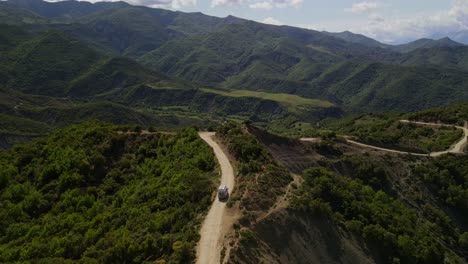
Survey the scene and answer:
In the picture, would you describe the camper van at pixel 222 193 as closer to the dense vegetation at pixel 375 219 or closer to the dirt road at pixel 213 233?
the dirt road at pixel 213 233

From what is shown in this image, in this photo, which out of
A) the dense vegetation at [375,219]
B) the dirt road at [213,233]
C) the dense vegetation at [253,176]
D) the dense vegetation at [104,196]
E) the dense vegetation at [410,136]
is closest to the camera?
the dirt road at [213,233]

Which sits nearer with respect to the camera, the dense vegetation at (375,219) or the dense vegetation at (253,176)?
the dense vegetation at (253,176)

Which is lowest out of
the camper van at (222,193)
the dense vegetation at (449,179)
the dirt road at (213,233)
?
the dense vegetation at (449,179)

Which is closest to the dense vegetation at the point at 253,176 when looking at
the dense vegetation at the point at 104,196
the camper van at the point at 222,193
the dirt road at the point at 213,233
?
the camper van at the point at 222,193

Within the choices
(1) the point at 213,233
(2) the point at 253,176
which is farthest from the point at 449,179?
(1) the point at 213,233

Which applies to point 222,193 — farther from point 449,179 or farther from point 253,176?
point 449,179

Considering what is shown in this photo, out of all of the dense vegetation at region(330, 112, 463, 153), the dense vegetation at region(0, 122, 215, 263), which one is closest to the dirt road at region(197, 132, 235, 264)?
the dense vegetation at region(0, 122, 215, 263)

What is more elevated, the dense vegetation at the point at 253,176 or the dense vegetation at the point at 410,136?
the dense vegetation at the point at 253,176
